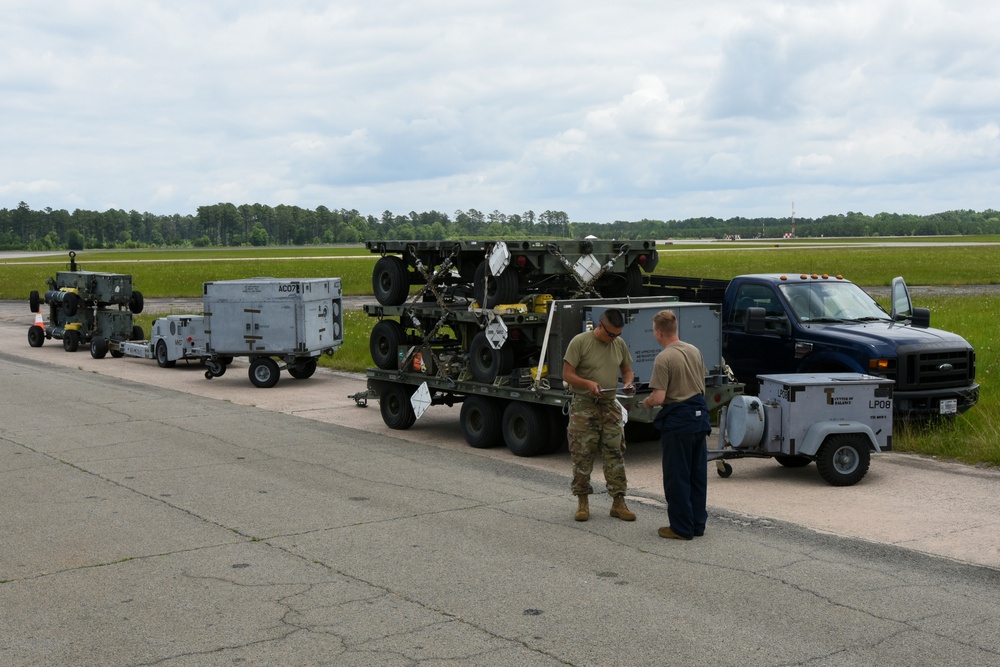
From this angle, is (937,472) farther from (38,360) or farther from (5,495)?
(38,360)

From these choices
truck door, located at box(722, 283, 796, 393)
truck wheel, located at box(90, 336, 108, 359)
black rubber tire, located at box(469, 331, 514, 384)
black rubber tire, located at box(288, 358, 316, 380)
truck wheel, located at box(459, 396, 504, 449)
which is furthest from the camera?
truck wheel, located at box(90, 336, 108, 359)

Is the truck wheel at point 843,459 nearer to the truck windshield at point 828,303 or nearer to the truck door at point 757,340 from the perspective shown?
the truck door at point 757,340

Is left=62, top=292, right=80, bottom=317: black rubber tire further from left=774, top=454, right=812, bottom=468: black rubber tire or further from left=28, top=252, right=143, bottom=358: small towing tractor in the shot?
left=774, top=454, right=812, bottom=468: black rubber tire

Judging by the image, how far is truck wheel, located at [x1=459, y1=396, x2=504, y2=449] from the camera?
13242 mm

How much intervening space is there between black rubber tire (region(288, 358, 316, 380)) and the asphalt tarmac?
7298 mm

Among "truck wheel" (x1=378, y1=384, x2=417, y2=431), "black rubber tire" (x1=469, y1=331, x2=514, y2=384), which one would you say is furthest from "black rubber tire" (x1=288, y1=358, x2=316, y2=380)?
"black rubber tire" (x1=469, y1=331, x2=514, y2=384)

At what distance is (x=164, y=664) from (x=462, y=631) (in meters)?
1.72

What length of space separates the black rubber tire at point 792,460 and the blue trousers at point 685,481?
2.73 metres

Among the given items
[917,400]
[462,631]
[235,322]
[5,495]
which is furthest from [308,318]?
[462,631]

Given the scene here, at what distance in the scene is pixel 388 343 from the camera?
1487 cm

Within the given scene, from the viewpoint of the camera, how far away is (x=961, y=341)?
13.4 metres

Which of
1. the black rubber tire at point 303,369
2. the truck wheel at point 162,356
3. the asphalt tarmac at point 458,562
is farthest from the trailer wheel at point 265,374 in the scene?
the asphalt tarmac at point 458,562

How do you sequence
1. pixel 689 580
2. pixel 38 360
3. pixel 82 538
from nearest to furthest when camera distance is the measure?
pixel 689 580 → pixel 82 538 → pixel 38 360

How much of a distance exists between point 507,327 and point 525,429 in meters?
1.22
